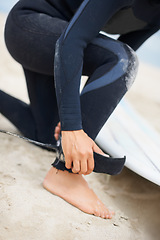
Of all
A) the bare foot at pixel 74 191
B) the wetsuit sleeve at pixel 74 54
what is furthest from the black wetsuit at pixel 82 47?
the bare foot at pixel 74 191

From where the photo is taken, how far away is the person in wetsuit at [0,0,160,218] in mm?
794

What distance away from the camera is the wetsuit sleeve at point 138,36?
3.79 ft

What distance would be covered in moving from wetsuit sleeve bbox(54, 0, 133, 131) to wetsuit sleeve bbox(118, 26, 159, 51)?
38 cm

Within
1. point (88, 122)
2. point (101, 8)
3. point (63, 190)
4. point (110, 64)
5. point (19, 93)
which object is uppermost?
point (101, 8)

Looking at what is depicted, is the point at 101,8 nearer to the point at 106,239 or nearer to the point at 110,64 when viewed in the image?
the point at 110,64

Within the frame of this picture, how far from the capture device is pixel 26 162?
1148 millimetres

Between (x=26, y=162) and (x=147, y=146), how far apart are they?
55 centimetres

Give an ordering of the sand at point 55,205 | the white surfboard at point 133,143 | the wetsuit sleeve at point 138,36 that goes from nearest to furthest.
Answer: the sand at point 55,205 < the white surfboard at point 133,143 < the wetsuit sleeve at point 138,36

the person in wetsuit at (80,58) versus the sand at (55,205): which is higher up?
the person in wetsuit at (80,58)

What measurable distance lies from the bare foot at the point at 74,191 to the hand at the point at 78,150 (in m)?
0.15

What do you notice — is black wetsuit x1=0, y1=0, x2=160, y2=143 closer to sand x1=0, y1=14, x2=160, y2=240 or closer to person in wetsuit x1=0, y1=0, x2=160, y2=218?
person in wetsuit x1=0, y1=0, x2=160, y2=218

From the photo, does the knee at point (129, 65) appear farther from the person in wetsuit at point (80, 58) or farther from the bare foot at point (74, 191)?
the bare foot at point (74, 191)

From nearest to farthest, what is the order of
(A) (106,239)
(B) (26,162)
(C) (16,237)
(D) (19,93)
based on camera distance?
(C) (16,237) → (A) (106,239) → (B) (26,162) → (D) (19,93)

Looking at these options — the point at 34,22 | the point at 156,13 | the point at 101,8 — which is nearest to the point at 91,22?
the point at 101,8
